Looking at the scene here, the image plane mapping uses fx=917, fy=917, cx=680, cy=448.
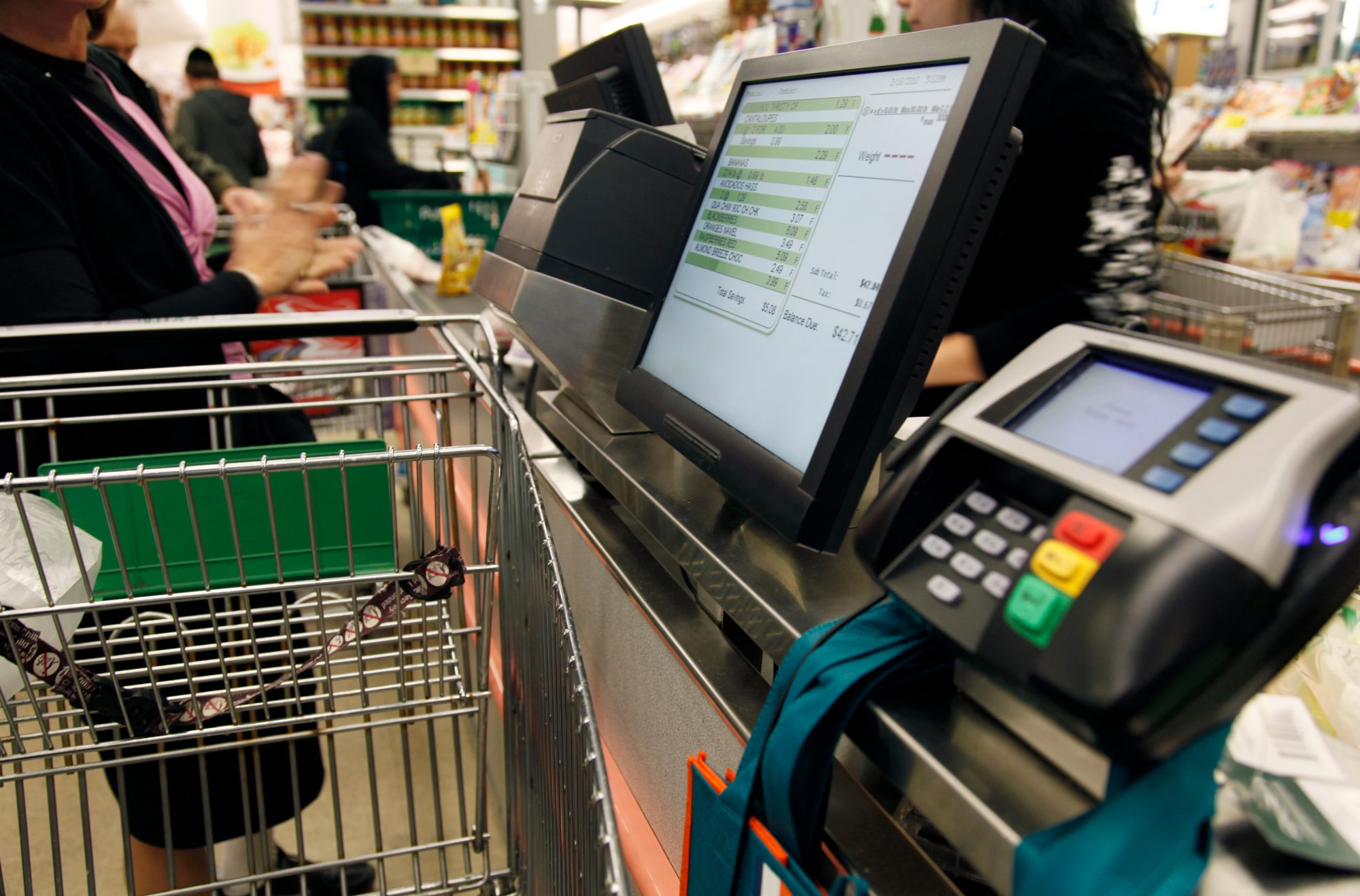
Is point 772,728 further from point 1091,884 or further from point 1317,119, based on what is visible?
point 1317,119

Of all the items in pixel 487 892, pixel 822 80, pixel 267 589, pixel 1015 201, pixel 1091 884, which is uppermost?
pixel 822 80

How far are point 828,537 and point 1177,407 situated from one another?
270mm

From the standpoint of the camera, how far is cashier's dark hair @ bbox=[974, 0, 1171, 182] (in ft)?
4.21


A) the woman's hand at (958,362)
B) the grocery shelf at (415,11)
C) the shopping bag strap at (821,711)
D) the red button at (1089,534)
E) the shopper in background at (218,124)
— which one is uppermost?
the grocery shelf at (415,11)

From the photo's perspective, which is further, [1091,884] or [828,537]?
[828,537]

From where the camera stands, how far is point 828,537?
0.66 meters

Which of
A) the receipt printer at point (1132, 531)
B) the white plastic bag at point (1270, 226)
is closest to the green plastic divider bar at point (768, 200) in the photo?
the receipt printer at point (1132, 531)

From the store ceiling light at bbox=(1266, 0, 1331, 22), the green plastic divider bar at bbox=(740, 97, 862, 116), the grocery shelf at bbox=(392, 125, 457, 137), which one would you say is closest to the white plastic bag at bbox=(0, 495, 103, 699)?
the green plastic divider bar at bbox=(740, 97, 862, 116)

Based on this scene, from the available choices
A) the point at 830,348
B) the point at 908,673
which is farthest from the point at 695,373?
the point at 908,673

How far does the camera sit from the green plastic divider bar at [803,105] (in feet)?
2.41

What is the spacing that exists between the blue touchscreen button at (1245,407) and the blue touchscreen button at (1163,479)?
1.6 inches

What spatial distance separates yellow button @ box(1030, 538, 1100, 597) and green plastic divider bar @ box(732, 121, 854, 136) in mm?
431

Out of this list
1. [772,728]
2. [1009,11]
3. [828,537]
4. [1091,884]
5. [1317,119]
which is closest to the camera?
[1091,884]

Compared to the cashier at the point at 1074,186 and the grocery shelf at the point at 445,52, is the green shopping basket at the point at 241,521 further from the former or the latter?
the grocery shelf at the point at 445,52
